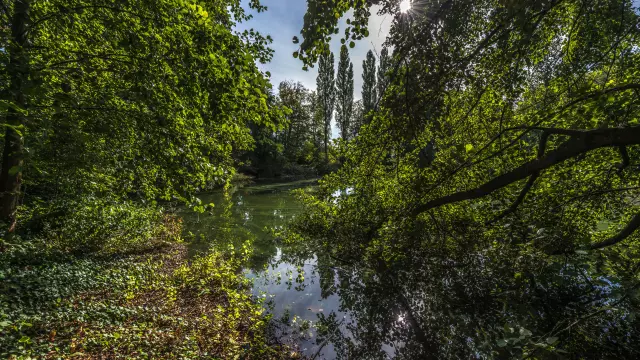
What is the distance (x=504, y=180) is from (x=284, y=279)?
7.49 meters

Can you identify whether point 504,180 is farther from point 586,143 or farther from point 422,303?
point 422,303

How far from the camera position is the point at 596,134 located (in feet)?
6.60

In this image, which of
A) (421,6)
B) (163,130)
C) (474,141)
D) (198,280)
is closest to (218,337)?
(198,280)

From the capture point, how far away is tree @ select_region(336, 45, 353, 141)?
47.7 metres

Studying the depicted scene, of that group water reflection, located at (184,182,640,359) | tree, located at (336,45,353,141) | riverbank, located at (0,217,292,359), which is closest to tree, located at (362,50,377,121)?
tree, located at (336,45,353,141)

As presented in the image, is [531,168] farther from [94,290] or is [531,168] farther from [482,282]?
[94,290]

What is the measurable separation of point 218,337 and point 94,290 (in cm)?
297

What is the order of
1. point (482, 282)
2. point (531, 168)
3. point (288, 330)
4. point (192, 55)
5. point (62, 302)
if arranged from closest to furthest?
1. point (531, 168)
2. point (192, 55)
3. point (62, 302)
4. point (288, 330)
5. point (482, 282)

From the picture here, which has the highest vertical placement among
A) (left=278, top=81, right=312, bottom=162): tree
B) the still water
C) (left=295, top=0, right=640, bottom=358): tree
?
(left=278, top=81, right=312, bottom=162): tree

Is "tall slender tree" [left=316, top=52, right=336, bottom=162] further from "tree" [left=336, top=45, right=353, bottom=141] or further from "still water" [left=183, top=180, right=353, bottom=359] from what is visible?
"still water" [left=183, top=180, right=353, bottom=359]

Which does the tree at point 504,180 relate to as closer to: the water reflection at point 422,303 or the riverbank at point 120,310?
the water reflection at point 422,303

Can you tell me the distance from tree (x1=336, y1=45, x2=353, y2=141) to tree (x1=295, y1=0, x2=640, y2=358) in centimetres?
4174

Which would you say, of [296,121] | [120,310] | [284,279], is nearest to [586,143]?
[120,310]

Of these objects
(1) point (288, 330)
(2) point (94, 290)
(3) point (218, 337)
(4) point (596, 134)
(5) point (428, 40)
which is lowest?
(1) point (288, 330)
